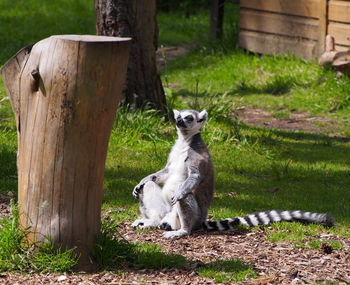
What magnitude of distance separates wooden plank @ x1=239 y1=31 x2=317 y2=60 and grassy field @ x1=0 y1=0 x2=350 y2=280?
19 cm

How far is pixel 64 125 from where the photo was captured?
3879 mm

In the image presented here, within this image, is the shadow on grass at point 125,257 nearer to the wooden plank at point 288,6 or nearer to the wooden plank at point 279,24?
the wooden plank at point 279,24

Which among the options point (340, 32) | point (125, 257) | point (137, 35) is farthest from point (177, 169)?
point (340, 32)

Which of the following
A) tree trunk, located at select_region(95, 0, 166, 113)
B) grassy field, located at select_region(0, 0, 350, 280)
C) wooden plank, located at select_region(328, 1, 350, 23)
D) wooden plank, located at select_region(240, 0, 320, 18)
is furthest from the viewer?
wooden plank, located at select_region(240, 0, 320, 18)

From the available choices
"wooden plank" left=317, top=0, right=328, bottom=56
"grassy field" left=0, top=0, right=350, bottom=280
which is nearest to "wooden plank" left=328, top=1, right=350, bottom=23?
"wooden plank" left=317, top=0, right=328, bottom=56

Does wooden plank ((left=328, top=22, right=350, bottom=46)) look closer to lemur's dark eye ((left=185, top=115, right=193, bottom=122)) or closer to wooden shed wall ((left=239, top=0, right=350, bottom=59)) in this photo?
wooden shed wall ((left=239, top=0, right=350, bottom=59))

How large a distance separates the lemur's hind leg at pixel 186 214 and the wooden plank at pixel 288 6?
7.30 m

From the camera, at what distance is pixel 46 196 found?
157 inches

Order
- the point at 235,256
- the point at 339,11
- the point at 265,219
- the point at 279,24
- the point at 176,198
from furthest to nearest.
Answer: the point at 279,24
the point at 339,11
the point at 265,219
the point at 176,198
the point at 235,256

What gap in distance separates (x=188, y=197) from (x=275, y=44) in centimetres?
786

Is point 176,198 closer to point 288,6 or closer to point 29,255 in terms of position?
point 29,255

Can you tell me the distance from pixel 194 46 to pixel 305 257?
34.3ft

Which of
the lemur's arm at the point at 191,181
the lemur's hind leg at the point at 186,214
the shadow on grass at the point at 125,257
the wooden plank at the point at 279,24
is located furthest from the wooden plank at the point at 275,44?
the shadow on grass at the point at 125,257

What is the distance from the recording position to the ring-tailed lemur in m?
5.18
